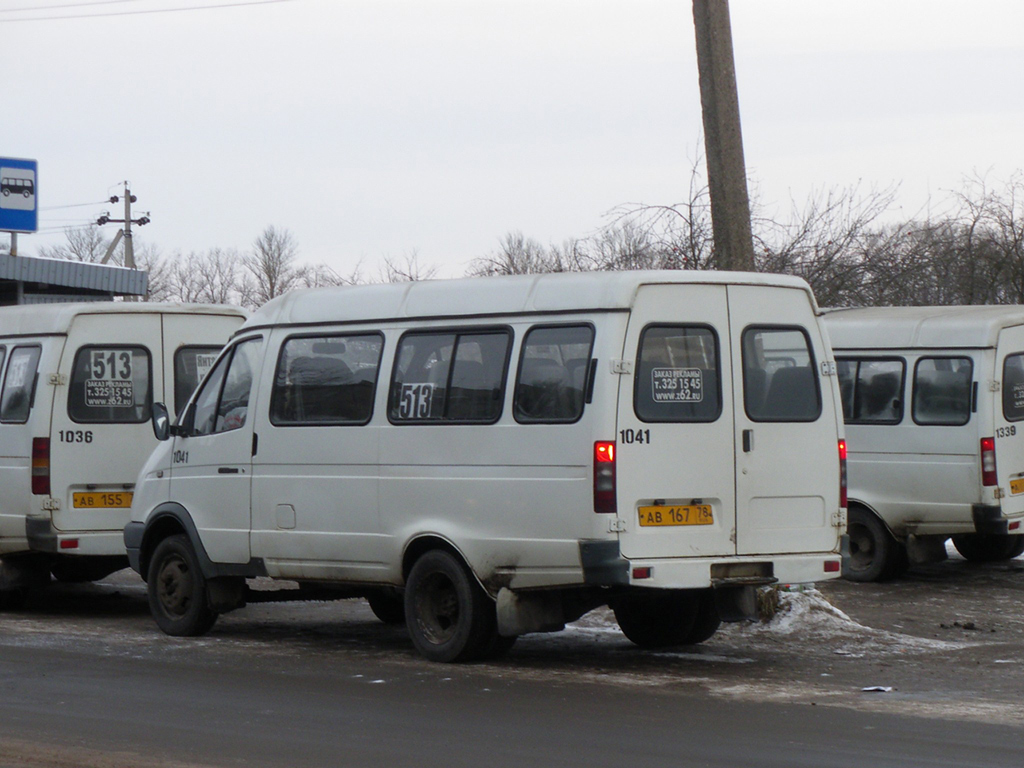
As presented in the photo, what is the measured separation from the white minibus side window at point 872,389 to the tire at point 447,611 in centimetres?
635

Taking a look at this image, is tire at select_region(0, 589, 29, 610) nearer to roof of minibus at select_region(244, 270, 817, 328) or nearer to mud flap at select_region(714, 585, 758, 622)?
roof of minibus at select_region(244, 270, 817, 328)

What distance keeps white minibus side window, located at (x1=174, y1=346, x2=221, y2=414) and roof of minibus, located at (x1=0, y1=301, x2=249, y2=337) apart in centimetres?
33

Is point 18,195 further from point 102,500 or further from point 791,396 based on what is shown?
point 791,396

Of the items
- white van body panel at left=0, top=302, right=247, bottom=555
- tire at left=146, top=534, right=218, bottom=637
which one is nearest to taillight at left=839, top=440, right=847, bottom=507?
tire at left=146, top=534, right=218, bottom=637

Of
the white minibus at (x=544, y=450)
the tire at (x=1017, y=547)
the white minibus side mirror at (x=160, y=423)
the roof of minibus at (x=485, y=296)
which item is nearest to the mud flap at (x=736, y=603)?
the white minibus at (x=544, y=450)

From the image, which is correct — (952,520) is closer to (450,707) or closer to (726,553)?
(726,553)

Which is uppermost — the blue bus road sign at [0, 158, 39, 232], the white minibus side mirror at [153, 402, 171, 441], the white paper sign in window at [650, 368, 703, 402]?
A: the blue bus road sign at [0, 158, 39, 232]

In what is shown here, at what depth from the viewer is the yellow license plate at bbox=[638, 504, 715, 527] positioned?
891 centimetres

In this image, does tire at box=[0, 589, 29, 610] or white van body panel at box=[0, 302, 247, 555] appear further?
tire at box=[0, 589, 29, 610]

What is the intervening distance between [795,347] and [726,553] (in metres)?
1.39

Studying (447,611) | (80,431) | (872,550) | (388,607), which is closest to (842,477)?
(447,611)

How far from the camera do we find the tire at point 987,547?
51.8 ft

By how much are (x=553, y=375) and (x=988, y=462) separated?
6311mm

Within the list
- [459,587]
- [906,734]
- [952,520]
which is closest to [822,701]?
[906,734]
